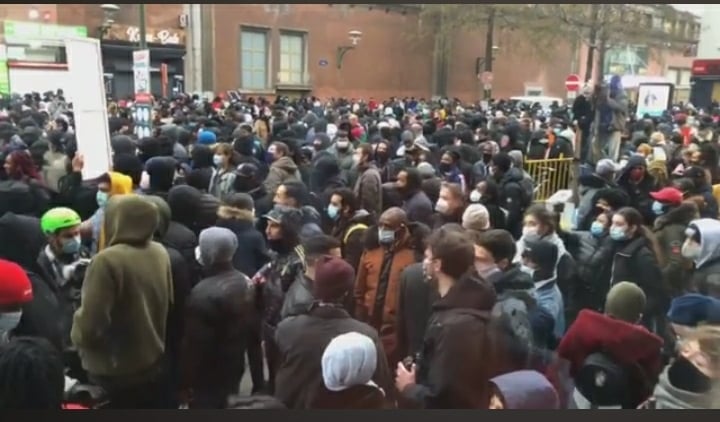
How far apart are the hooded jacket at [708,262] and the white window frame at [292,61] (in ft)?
20.6

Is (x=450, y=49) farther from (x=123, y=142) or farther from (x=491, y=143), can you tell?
(x=123, y=142)

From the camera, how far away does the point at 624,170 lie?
6051 mm

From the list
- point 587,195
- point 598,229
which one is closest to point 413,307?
point 598,229

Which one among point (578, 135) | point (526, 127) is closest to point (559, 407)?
point (578, 135)

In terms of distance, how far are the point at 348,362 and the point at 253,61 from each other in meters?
8.35

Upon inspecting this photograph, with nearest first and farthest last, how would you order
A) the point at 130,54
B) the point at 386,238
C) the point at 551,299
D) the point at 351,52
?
the point at 551,299 < the point at 386,238 < the point at 130,54 < the point at 351,52

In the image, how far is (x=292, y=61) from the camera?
408 inches

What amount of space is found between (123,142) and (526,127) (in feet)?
19.3

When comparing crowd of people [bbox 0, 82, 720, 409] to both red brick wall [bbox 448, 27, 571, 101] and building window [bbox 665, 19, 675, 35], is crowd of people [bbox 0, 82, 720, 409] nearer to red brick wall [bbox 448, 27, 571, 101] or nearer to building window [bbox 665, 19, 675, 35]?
building window [bbox 665, 19, 675, 35]

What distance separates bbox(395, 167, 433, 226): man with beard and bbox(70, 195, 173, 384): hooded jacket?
217 cm

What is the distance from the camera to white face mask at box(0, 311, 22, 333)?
9.08 feet

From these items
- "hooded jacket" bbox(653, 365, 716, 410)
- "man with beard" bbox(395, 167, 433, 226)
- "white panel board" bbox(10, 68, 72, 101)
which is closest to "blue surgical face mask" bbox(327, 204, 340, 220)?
"man with beard" bbox(395, 167, 433, 226)

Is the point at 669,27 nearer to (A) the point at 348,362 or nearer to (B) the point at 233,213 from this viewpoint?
(B) the point at 233,213

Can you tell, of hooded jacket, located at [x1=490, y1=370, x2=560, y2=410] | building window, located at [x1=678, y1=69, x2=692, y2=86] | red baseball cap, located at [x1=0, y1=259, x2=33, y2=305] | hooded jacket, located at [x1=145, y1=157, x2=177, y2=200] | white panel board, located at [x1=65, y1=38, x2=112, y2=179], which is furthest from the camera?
building window, located at [x1=678, y1=69, x2=692, y2=86]
